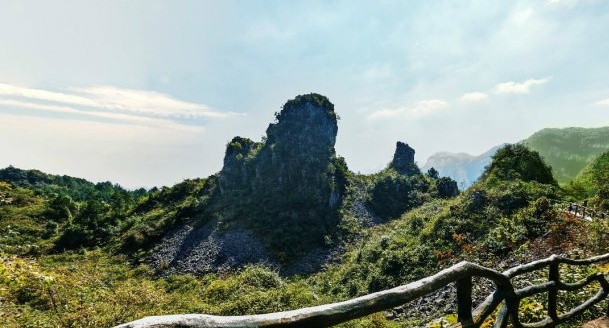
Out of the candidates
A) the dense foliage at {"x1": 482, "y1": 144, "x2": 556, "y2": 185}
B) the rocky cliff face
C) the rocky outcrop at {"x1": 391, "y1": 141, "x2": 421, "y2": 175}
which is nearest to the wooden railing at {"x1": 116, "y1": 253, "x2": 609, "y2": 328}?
the dense foliage at {"x1": 482, "y1": 144, "x2": 556, "y2": 185}

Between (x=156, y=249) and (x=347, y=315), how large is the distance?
5479 centimetres

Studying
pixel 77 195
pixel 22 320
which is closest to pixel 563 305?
pixel 22 320

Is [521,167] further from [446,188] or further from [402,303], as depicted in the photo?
[402,303]

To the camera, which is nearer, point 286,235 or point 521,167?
point 521,167

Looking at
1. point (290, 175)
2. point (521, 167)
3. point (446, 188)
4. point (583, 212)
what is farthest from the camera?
point (446, 188)

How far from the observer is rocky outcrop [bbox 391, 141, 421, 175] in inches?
3204

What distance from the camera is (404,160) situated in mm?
82562

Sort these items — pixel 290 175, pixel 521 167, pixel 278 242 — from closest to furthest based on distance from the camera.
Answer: pixel 521 167
pixel 278 242
pixel 290 175

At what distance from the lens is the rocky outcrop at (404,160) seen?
81375mm

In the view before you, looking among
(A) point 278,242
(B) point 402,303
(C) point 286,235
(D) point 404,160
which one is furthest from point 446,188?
(B) point 402,303

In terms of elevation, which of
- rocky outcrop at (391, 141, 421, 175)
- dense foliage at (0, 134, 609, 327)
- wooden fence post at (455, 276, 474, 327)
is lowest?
dense foliage at (0, 134, 609, 327)

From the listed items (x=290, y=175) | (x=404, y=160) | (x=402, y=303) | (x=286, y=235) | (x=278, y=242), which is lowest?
(x=278, y=242)

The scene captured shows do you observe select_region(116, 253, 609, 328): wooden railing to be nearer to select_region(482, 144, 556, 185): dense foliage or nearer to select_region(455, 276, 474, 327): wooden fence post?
select_region(455, 276, 474, 327): wooden fence post

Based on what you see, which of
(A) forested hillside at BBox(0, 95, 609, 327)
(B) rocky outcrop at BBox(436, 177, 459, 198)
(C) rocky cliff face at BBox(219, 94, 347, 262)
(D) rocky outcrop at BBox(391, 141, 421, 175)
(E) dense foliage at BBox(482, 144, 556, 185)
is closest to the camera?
(A) forested hillside at BBox(0, 95, 609, 327)
